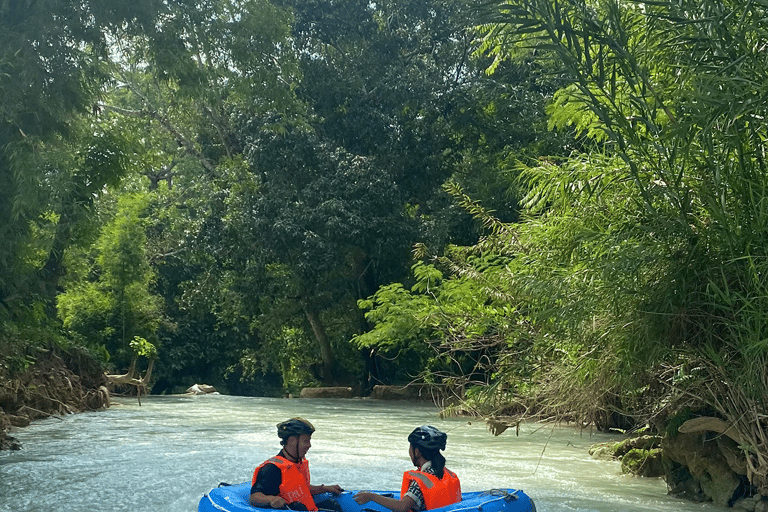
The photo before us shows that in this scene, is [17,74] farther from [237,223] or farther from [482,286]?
[237,223]

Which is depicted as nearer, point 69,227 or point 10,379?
point 69,227

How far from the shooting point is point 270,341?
29312 mm

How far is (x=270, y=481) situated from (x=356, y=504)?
0.66 meters

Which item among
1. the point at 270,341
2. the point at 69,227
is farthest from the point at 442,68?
the point at 69,227

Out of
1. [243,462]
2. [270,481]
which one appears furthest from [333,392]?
[270,481]

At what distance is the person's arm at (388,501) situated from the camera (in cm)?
514

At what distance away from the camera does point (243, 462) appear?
36.8 ft

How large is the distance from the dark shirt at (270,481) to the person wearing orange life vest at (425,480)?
66 centimetres

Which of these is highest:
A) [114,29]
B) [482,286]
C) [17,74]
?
[114,29]

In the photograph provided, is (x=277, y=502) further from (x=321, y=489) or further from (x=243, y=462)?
(x=243, y=462)

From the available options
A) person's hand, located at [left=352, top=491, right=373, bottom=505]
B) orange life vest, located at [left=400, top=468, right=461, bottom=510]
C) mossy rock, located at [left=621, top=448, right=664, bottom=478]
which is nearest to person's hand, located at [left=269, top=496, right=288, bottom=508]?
person's hand, located at [left=352, top=491, right=373, bottom=505]

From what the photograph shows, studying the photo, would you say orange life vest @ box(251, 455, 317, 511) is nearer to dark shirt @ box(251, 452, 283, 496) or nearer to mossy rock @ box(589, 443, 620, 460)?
dark shirt @ box(251, 452, 283, 496)

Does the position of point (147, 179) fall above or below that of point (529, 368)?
above

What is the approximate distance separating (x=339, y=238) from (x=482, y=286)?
12.9 metres
